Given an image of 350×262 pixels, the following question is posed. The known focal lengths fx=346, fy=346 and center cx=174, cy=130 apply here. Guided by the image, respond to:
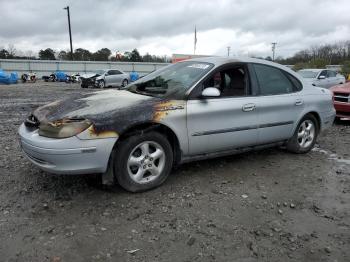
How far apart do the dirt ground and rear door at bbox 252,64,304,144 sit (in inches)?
21.1

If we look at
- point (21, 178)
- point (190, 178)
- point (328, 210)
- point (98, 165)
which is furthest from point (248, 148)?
point (21, 178)

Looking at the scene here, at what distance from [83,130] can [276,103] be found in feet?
9.36

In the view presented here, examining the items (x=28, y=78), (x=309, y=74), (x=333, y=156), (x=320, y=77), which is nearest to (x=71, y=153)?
(x=333, y=156)

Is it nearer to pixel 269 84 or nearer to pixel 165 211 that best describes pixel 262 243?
pixel 165 211

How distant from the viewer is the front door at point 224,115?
4.20 metres

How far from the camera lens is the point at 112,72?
26.7 meters

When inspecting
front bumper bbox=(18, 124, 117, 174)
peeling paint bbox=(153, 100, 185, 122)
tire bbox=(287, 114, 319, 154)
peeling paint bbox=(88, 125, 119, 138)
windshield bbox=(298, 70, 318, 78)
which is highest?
windshield bbox=(298, 70, 318, 78)

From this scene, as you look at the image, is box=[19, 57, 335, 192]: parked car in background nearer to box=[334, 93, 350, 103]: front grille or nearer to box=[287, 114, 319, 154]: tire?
box=[287, 114, 319, 154]: tire

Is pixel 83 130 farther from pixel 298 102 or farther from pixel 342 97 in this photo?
pixel 342 97

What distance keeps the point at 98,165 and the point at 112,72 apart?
78.9 ft

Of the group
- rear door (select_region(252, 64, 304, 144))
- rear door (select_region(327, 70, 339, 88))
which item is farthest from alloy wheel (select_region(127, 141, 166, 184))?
rear door (select_region(327, 70, 339, 88))

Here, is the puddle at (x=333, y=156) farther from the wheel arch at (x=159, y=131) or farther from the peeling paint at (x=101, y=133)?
the peeling paint at (x=101, y=133)

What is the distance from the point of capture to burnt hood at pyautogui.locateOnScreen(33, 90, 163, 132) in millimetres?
3584

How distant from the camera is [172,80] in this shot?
458 cm
